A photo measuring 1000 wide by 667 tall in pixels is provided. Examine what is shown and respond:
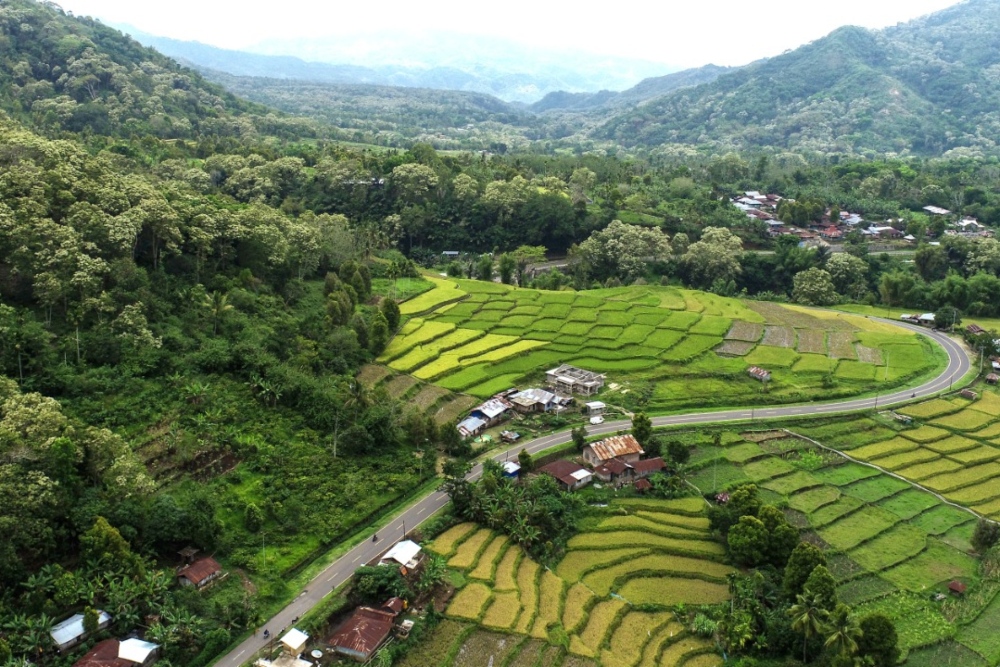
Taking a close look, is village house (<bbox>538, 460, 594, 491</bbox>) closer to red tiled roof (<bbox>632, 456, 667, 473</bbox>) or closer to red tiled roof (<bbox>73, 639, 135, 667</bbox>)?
red tiled roof (<bbox>632, 456, 667, 473</bbox>)

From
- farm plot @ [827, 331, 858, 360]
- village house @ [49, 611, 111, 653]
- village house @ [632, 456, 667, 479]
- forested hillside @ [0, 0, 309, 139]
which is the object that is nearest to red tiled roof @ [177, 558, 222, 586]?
village house @ [49, 611, 111, 653]

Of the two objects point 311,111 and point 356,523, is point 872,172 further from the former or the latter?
point 311,111

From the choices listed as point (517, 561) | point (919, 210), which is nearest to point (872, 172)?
point (919, 210)

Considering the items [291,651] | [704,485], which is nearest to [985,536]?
[704,485]

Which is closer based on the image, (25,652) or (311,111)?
(25,652)

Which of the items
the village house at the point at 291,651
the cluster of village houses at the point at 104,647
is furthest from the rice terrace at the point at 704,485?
the cluster of village houses at the point at 104,647

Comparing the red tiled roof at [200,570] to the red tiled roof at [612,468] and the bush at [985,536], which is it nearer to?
the red tiled roof at [612,468]
